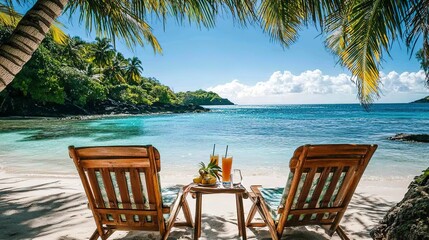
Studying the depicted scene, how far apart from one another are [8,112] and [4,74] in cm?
3549

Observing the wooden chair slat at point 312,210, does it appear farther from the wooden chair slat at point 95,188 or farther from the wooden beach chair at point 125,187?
the wooden chair slat at point 95,188

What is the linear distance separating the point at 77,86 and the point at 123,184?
110 ft

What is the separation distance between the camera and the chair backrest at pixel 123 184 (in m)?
2.21

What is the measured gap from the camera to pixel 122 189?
2.36 m

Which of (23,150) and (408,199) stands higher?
(408,199)

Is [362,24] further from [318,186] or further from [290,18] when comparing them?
[318,186]

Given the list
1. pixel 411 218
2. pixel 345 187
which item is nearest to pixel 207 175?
pixel 345 187

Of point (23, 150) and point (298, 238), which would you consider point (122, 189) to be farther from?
point (23, 150)

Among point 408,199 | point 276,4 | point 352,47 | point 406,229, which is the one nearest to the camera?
point 406,229

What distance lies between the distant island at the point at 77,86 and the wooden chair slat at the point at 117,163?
17524mm

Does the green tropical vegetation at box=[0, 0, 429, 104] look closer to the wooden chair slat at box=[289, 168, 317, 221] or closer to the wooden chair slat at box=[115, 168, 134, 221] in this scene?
the wooden chair slat at box=[115, 168, 134, 221]

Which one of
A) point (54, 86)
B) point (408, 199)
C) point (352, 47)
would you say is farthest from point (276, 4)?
point (54, 86)

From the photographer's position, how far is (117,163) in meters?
2.24

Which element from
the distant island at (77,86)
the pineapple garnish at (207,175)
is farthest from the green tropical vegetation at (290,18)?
the distant island at (77,86)
